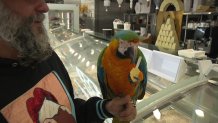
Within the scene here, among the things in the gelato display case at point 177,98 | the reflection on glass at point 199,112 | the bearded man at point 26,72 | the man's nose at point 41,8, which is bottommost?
the reflection on glass at point 199,112

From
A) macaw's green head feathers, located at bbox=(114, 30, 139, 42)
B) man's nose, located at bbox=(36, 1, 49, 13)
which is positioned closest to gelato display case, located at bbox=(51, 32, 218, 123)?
macaw's green head feathers, located at bbox=(114, 30, 139, 42)

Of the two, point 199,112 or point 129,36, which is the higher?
point 129,36

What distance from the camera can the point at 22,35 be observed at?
0.62 meters

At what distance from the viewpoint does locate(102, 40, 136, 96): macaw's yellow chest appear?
1.98 ft

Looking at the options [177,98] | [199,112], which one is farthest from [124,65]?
[199,112]

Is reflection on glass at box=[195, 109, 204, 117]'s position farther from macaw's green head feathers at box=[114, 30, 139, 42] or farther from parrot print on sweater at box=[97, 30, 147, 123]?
macaw's green head feathers at box=[114, 30, 139, 42]

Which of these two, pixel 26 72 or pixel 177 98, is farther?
pixel 177 98

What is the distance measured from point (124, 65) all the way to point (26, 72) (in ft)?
0.91

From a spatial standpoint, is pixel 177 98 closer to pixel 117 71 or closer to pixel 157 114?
pixel 157 114

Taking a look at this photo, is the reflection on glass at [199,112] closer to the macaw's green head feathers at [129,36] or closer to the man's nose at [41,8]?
the macaw's green head feathers at [129,36]

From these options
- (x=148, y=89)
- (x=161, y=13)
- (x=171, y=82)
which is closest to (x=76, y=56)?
(x=148, y=89)

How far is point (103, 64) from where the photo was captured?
2.10ft

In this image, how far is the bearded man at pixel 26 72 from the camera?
58 centimetres

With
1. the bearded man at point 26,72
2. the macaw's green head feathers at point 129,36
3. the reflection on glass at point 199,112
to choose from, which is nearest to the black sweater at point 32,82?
the bearded man at point 26,72
